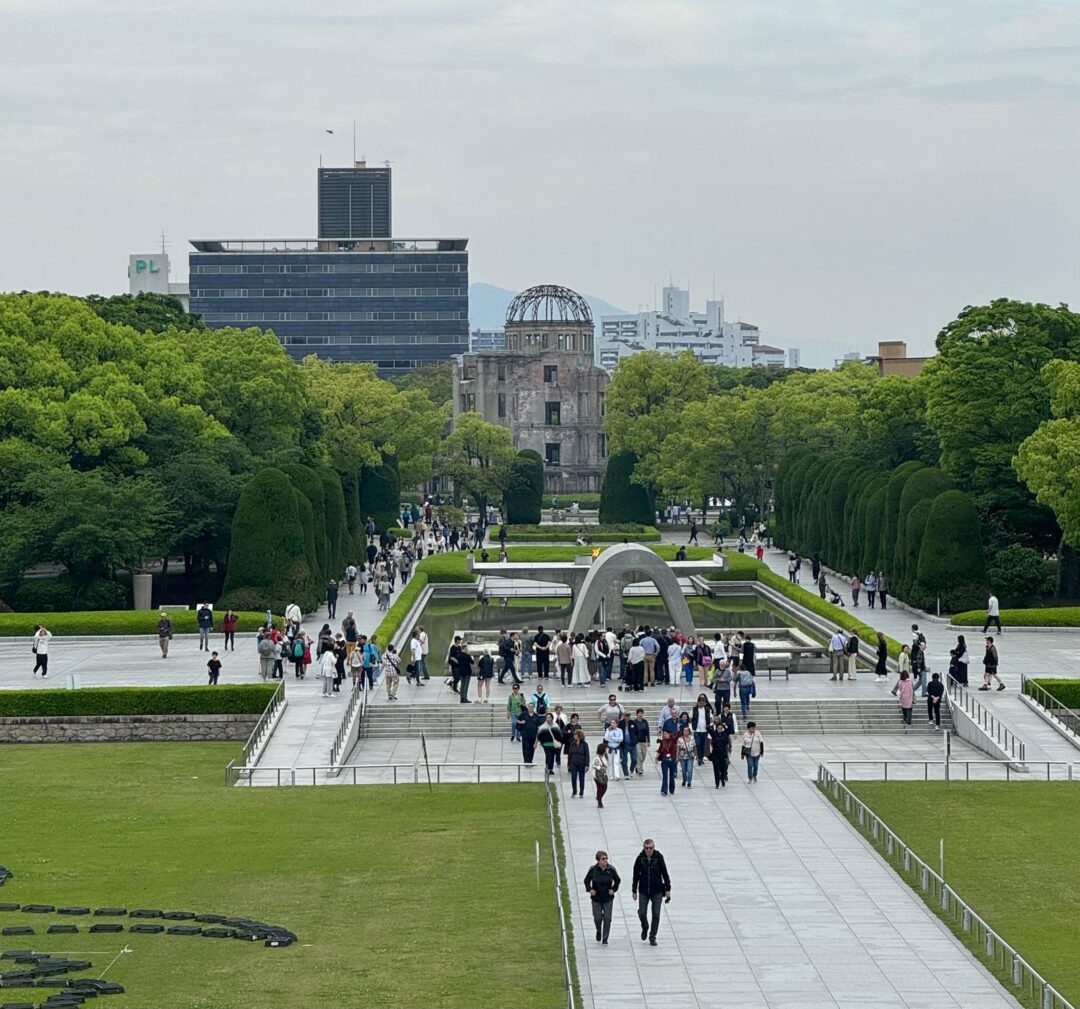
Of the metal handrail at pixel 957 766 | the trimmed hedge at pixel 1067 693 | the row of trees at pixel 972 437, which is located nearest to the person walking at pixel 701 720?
the metal handrail at pixel 957 766

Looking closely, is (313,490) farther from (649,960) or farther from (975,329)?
(649,960)

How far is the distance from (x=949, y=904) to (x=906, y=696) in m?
15.2

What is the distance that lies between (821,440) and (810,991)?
3055 inches

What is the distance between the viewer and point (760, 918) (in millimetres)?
24594

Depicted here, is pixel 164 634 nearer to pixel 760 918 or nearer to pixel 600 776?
pixel 600 776

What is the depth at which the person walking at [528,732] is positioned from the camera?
35.6 m

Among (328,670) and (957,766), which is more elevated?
(328,670)

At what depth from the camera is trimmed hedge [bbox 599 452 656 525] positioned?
109688mm

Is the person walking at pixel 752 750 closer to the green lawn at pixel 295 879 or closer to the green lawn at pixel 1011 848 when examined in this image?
the green lawn at pixel 1011 848

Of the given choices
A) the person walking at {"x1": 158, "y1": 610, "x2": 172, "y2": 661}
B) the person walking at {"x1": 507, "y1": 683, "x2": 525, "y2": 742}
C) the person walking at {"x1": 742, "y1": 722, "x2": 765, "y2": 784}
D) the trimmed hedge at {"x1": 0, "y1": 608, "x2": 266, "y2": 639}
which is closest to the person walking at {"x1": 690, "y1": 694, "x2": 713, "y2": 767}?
A: the person walking at {"x1": 742, "y1": 722, "x2": 765, "y2": 784}

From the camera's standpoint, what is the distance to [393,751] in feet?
127

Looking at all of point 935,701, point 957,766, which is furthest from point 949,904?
point 935,701

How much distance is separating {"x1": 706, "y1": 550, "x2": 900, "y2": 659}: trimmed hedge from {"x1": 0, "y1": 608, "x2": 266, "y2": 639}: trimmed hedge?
1596 centimetres

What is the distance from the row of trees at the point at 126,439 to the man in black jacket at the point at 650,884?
38.0 metres
